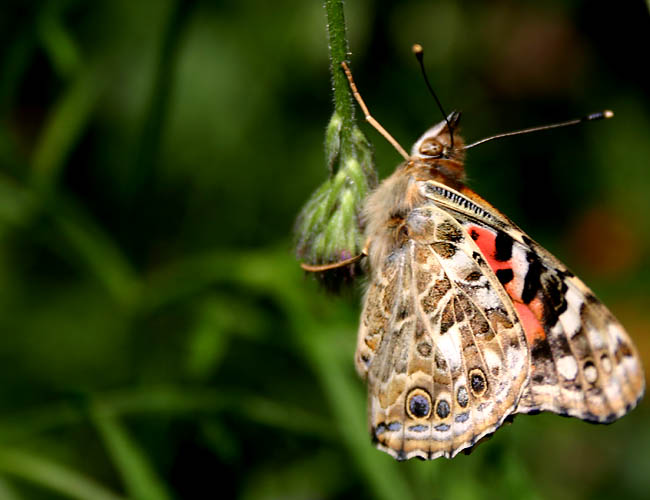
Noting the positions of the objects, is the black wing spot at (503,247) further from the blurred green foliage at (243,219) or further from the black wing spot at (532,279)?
the blurred green foliage at (243,219)

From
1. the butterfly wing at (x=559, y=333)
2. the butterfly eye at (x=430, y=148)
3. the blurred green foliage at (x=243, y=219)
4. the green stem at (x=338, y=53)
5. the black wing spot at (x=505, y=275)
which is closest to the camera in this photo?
the green stem at (x=338, y=53)

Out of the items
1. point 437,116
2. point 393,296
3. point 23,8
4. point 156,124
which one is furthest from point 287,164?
point 393,296

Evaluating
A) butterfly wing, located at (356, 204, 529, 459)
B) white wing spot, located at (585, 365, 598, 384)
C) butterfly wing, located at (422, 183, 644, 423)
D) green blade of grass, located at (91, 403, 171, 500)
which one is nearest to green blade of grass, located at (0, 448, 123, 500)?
green blade of grass, located at (91, 403, 171, 500)

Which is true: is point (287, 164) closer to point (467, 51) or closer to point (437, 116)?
point (437, 116)

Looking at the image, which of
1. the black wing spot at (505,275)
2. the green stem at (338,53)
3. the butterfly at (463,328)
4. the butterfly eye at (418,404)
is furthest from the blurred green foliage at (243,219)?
the green stem at (338,53)

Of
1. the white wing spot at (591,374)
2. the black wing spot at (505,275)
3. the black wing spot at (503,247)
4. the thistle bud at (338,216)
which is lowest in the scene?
the white wing spot at (591,374)

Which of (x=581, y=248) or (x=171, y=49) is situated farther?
(x=581, y=248)

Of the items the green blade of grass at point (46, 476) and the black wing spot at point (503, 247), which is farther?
the green blade of grass at point (46, 476)
